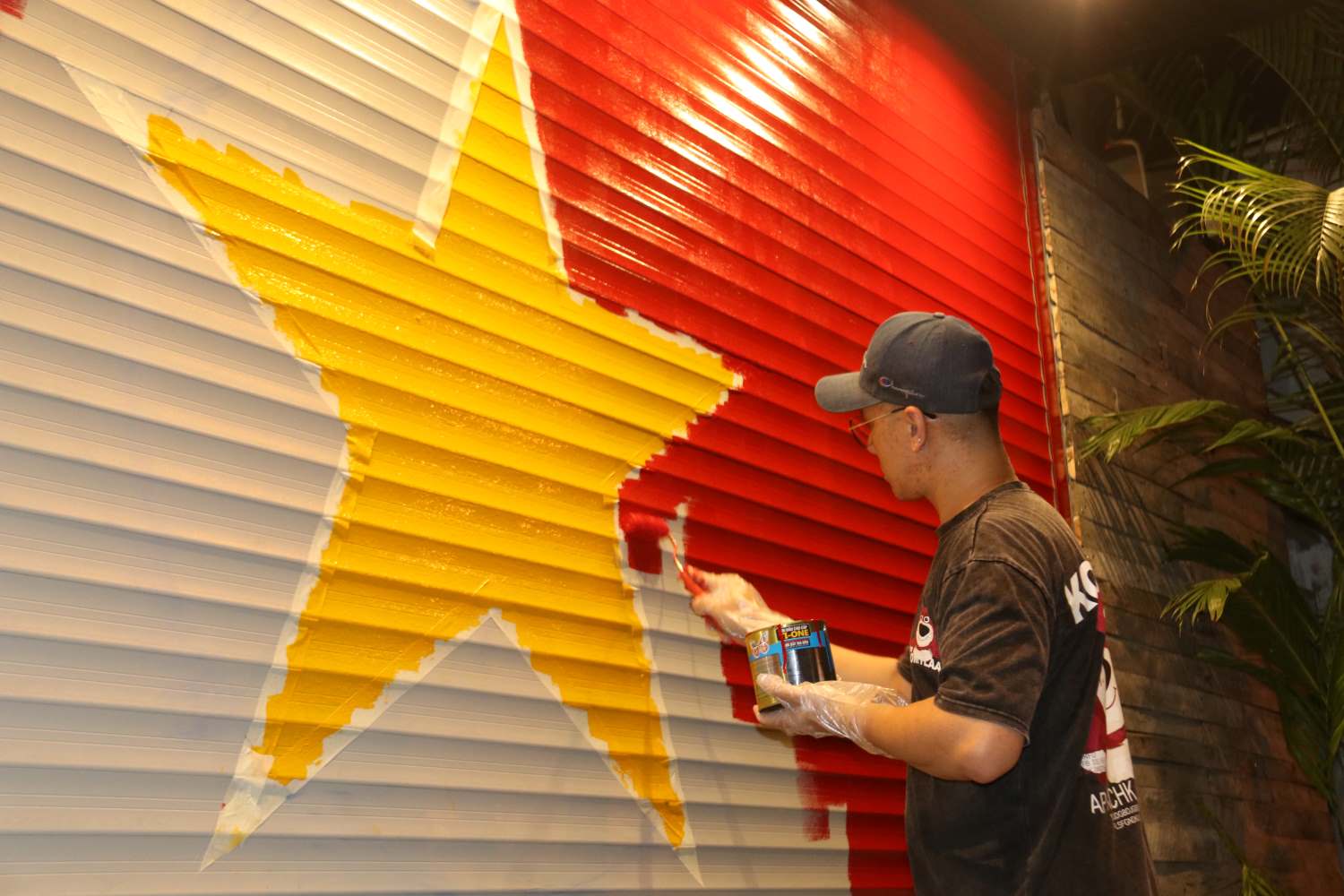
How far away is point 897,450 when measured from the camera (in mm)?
1938

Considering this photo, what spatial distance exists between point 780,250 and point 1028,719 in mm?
1517

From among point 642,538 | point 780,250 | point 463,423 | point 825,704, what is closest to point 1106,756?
point 825,704

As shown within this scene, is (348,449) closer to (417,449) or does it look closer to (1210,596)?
(417,449)

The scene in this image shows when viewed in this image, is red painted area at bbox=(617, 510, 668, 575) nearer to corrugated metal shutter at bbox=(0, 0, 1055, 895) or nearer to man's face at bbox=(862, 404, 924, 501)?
corrugated metal shutter at bbox=(0, 0, 1055, 895)

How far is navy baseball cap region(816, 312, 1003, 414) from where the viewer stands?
1855 millimetres

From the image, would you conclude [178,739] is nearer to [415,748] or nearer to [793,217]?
[415,748]

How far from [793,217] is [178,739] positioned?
184cm

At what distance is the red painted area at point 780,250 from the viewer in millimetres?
2408

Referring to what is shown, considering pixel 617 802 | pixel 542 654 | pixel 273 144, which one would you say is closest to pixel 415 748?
pixel 542 654

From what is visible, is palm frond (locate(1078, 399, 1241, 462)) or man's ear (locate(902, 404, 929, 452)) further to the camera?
palm frond (locate(1078, 399, 1241, 462))

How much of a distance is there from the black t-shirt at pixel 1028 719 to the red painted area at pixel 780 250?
2.44 ft

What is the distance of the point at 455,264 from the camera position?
2102mm

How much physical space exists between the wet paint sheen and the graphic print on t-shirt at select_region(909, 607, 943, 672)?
1.98 ft

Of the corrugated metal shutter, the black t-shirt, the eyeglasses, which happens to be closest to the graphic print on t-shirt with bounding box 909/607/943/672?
the black t-shirt
